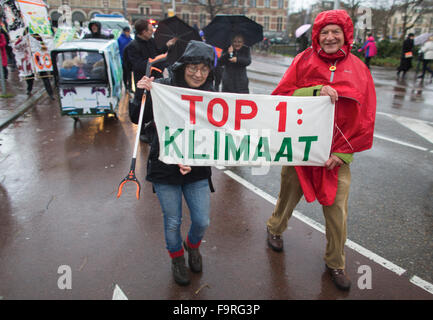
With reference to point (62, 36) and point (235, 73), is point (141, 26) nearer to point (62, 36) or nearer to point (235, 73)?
point (235, 73)

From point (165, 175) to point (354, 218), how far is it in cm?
258

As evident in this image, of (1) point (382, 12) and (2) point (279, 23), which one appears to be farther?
(2) point (279, 23)

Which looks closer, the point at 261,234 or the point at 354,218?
the point at 261,234

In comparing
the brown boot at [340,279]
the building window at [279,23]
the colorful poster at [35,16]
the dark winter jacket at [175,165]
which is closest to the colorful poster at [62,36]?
the colorful poster at [35,16]

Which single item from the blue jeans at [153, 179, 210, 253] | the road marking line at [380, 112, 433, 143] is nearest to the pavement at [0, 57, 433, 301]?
the blue jeans at [153, 179, 210, 253]

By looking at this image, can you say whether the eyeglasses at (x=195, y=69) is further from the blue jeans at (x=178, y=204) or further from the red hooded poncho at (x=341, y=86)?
the blue jeans at (x=178, y=204)

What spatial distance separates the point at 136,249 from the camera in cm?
342

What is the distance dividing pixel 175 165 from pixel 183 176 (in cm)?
11

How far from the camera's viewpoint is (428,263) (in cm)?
323

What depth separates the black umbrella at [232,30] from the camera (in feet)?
21.3

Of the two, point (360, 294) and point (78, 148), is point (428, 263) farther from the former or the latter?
point (78, 148)

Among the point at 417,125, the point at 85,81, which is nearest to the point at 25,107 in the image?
the point at 85,81

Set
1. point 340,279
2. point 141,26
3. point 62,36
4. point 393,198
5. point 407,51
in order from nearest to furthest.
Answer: point 340,279 < point 393,198 < point 141,26 < point 62,36 < point 407,51

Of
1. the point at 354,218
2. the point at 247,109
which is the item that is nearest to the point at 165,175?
the point at 247,109
